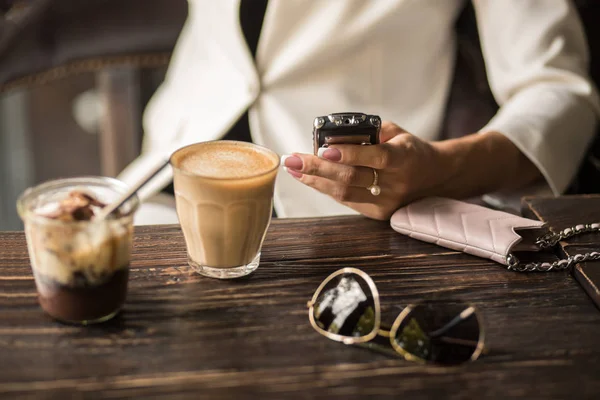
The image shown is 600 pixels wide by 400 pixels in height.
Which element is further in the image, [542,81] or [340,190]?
[542,81]

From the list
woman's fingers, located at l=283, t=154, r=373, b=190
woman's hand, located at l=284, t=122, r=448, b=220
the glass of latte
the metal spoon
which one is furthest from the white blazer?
the metal spoon

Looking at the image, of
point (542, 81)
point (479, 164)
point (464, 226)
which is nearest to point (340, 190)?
point (464, 226)

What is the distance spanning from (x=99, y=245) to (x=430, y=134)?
0.90 metres

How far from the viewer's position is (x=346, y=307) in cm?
73

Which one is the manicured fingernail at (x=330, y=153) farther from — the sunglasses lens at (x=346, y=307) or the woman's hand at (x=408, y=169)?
the sunglasses lens at (x=346, y=307)

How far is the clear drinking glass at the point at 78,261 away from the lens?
26.0 inches

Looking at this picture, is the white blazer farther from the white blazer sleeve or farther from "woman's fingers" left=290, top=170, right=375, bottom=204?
"woman's fingers" left=290, top=170, right=375, bottom=204

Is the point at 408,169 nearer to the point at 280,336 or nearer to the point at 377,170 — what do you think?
the point at 377,170

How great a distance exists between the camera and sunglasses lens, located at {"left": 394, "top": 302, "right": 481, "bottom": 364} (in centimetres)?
68

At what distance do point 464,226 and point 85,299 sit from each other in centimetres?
50

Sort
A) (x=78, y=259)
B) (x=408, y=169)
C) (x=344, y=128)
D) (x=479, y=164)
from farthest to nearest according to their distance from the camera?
(x=479, y=164), (x=408, y=169), (x=344, y=128), (x=78, y=259)

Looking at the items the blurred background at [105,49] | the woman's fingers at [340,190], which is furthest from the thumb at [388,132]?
the blurred background at [105,49]

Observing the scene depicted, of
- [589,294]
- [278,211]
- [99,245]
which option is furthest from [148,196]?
[589,294]

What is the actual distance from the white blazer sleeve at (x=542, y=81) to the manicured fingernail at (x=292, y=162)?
458mm
